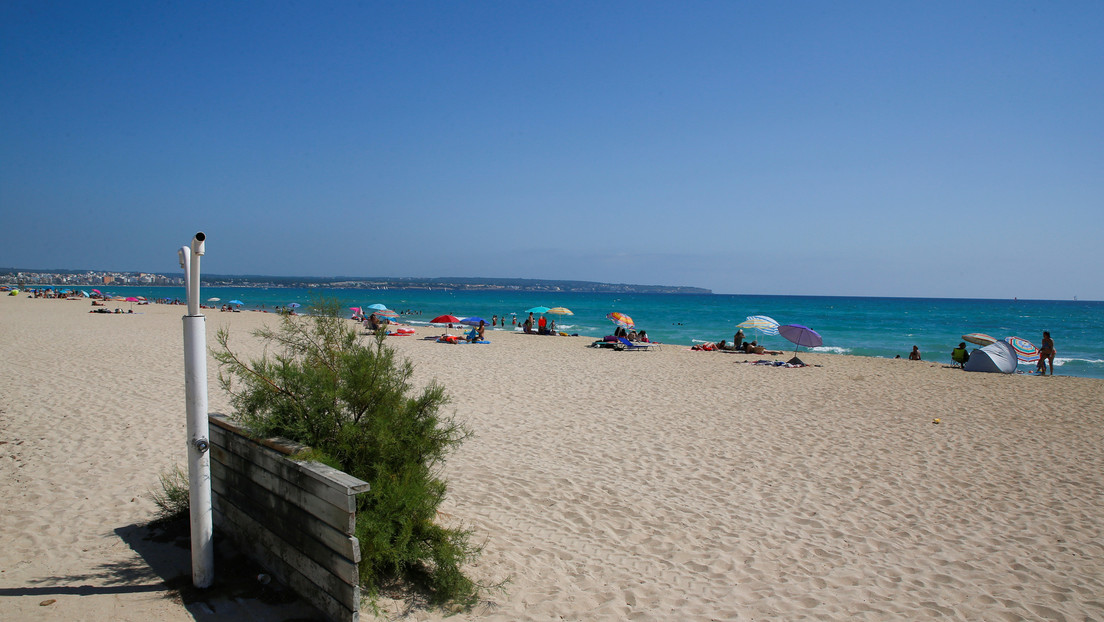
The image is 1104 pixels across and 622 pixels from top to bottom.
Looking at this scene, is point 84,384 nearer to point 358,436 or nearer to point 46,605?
point 46,605

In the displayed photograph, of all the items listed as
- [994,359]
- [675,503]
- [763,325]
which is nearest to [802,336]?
[763,325]

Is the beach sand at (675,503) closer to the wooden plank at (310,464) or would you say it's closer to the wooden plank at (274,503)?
the wooden plank at (274,503)

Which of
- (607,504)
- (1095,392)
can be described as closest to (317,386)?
(607,504)

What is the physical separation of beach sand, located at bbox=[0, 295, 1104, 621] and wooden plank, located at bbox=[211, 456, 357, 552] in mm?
547

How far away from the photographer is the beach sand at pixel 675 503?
3855mm

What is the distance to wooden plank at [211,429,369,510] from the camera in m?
2.85

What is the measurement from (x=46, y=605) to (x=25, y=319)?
2886 cm

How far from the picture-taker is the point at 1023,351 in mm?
18109

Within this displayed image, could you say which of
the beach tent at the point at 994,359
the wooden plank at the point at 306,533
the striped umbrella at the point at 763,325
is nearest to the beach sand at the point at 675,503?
the wooden plank at the point at 306,533

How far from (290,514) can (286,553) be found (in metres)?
0.29

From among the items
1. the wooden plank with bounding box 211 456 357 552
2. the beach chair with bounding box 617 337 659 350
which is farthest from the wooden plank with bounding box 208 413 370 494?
the beach chair with bounding box 617 337 659 350

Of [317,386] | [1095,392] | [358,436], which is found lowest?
[1095,392]

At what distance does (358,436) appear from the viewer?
147 inches

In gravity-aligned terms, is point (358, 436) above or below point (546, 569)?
above
